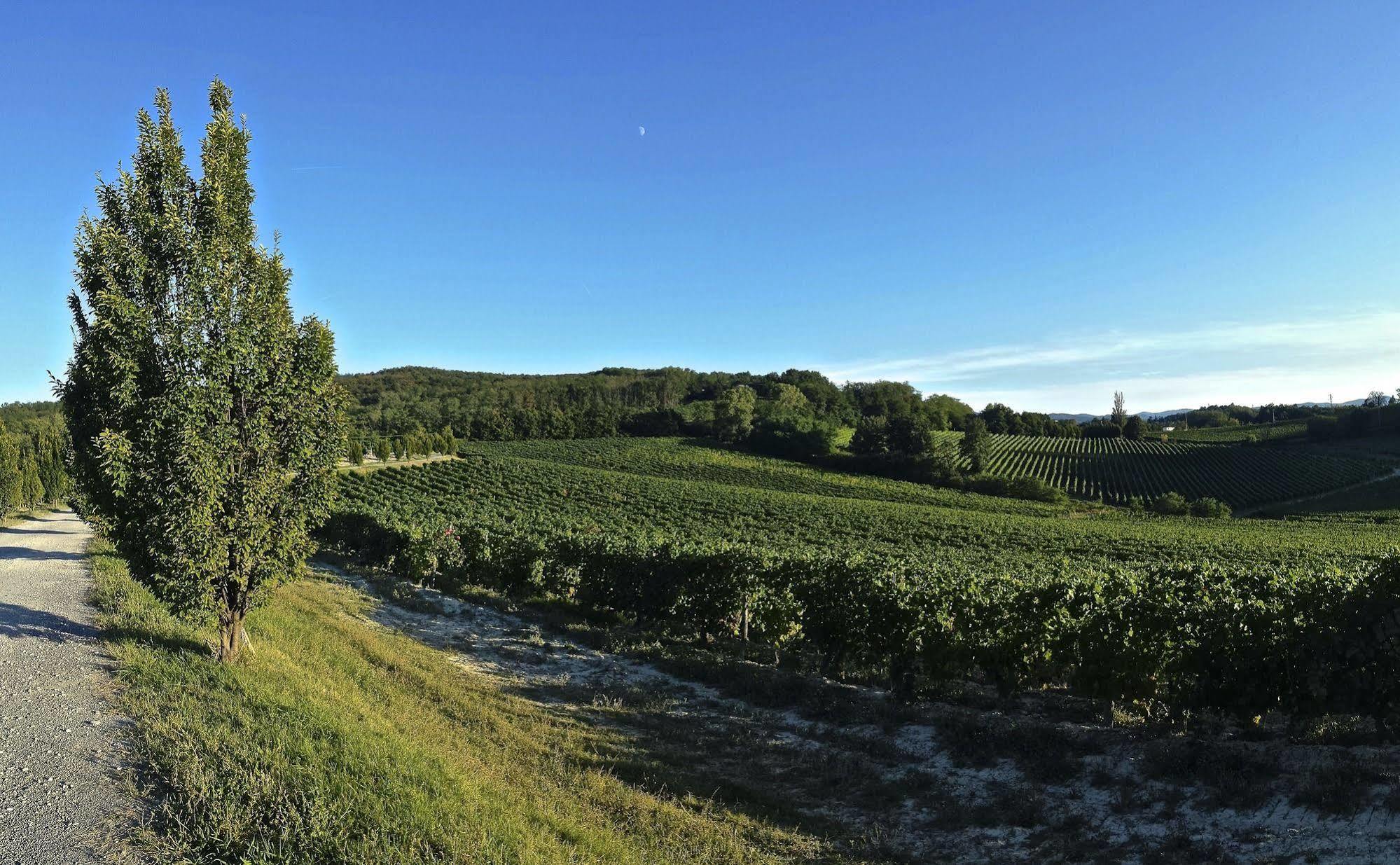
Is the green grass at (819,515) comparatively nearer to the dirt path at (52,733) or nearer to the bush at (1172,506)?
the bush at (1172,506)

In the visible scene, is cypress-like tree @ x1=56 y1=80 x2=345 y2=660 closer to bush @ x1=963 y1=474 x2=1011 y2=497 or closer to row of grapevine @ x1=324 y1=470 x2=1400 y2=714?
row of grapevine @ x1=324 y1=470 x2=1400 y2=714

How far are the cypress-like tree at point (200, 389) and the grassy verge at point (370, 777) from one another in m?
1.62

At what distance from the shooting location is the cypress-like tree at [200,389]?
8.66 metres

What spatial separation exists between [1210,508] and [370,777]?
88.3m

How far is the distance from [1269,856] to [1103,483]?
97117 mm

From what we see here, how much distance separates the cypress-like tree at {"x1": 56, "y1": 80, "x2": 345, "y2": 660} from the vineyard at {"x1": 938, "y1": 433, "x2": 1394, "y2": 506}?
90.4 m

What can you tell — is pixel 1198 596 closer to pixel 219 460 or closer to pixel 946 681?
pixel 946 681

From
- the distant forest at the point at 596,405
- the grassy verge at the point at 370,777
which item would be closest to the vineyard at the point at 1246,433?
the distant forest at the point at 596,405

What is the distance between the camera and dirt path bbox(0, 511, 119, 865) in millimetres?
5051

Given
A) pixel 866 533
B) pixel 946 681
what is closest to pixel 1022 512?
pixel 866 533

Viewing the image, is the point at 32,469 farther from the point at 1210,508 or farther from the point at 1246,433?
the point at 1246,433

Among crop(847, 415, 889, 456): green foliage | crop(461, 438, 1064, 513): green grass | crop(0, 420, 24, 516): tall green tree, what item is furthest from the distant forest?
crop(0, 420, 24, 516): tall green tree

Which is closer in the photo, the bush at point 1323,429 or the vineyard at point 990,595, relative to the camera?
the vineyard at point 990,595

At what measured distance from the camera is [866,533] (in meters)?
44.8
